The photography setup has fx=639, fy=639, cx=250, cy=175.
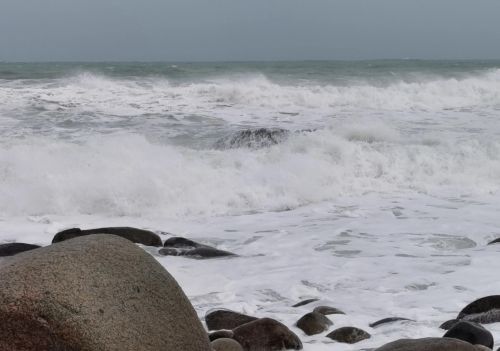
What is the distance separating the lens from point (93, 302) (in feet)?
8.05

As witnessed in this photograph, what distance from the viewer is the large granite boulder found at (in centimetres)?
239

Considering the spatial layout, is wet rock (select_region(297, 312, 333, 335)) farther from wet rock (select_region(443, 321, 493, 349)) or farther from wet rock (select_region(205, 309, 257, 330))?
wet rock (select_region(443, 321, 493, 349))

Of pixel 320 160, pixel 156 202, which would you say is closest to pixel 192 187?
pixel 156 202

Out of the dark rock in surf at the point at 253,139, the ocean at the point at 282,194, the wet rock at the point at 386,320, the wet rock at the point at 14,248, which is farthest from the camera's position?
the dark rock in surf at the point at 253,139

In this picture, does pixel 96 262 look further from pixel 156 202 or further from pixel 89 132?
pixel 89 132

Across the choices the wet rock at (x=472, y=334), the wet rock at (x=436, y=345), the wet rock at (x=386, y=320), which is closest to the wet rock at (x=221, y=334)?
the wet rock at (x=386, y=320)

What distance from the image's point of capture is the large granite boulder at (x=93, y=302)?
2393 millimetres

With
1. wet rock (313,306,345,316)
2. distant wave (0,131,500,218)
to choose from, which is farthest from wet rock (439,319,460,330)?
distant wave (0,131,500,218)

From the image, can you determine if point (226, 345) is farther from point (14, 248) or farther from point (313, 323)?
point (14, 248)

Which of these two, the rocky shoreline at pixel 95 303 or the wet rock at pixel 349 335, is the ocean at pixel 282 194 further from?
the rocky shoreline at pixel 95 303

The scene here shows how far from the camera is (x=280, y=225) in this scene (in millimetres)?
7500

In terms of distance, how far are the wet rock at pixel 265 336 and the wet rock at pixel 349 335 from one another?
0.28 metres

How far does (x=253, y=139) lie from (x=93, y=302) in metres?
9.10

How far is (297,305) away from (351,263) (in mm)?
1298
